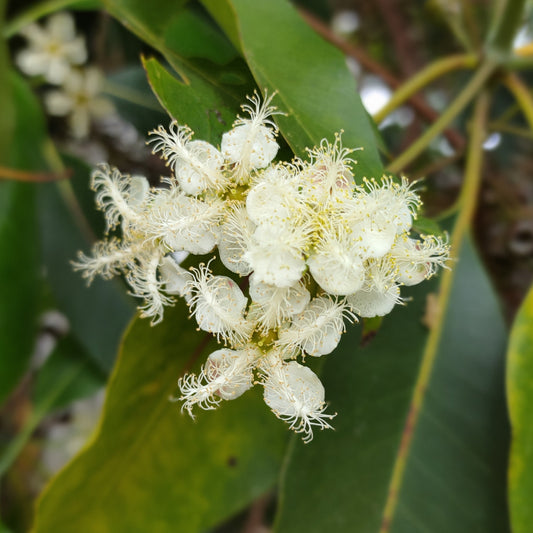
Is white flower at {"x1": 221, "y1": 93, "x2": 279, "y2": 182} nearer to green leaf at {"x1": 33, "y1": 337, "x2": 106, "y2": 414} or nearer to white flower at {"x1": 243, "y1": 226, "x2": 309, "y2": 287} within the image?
white flower at {"x1": 243, "y1": 226, "x2": 309, "y2": 287}

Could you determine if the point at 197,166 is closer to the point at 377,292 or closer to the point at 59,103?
the point at 377,292

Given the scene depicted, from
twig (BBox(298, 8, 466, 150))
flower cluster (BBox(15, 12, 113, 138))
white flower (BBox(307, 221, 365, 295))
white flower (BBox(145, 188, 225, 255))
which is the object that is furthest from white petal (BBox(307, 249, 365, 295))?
flower cluster (BBox(15, 12, 113, 138))

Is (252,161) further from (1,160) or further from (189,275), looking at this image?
(1,160)

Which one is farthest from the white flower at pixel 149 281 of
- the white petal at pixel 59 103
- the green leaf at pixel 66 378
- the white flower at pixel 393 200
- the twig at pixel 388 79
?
the white petal at pixel 59 103

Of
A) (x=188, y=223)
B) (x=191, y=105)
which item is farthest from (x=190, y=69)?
(x=188, y=223)

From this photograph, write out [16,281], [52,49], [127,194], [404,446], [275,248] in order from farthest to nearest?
[52,49]
[16,281]
[404,446]
[127,194]
[275,248]

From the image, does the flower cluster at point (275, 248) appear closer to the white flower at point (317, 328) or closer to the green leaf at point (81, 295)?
the white flower at point (317, 328)
